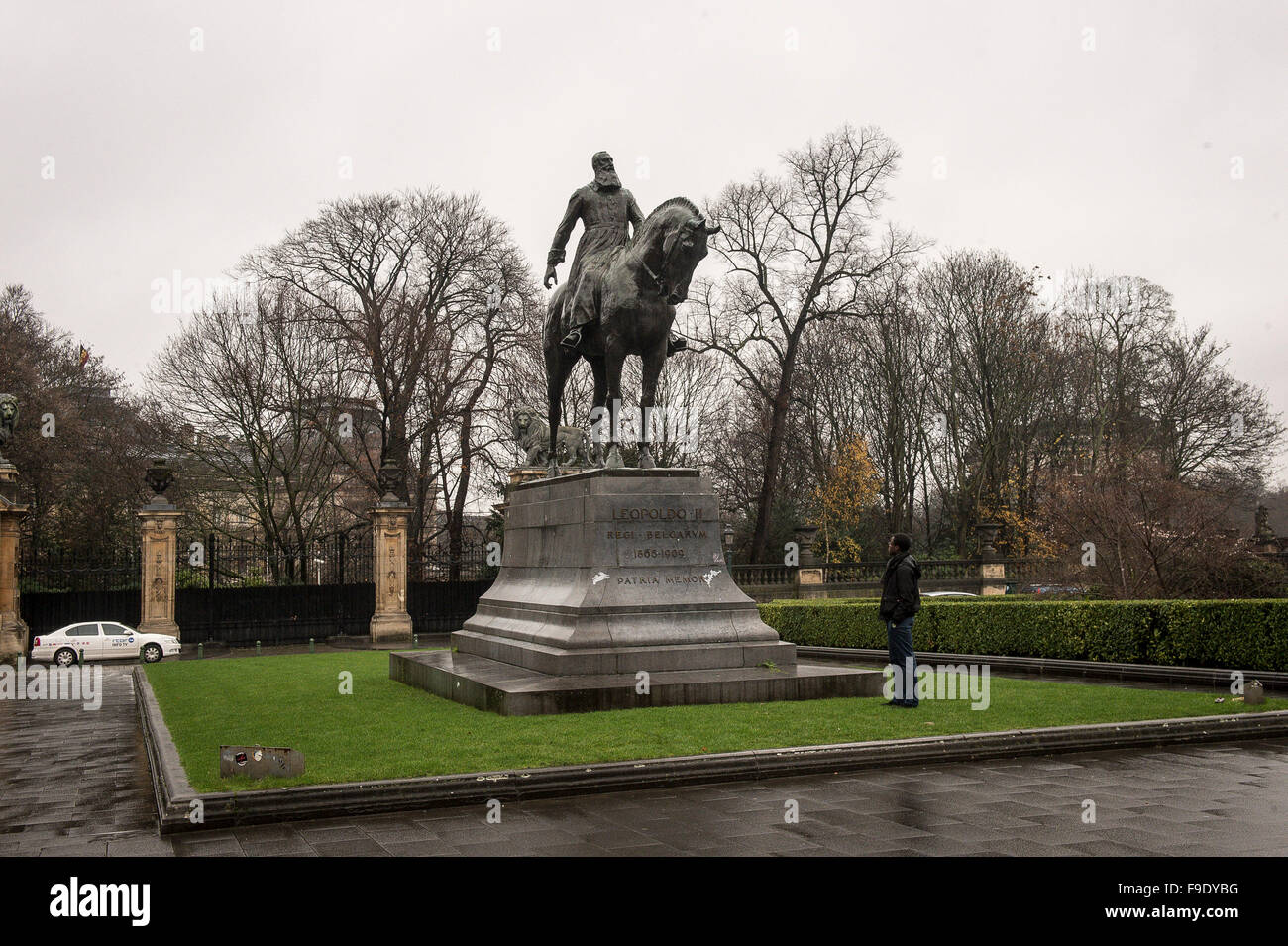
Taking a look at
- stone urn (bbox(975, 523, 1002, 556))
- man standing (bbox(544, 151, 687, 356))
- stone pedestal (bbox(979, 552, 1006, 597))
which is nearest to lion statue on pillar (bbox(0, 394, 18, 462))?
man standing (bbox(544, 151, 687, 356))

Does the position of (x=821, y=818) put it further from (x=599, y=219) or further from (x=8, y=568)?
(x=8, y=568)

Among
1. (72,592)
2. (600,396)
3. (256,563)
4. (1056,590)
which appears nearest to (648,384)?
(600,396)

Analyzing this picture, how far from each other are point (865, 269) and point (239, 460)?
73.8 feet

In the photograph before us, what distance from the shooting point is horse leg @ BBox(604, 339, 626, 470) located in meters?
12.8

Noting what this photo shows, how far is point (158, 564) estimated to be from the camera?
92.9ft

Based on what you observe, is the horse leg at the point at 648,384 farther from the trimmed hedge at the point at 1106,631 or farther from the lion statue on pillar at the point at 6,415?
the lion statue on pillar at the point at 6,415

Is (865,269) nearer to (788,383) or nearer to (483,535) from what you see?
(788,383)

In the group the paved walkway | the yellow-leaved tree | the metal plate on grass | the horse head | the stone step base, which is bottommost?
the paved walkway

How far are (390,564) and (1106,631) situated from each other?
66.4 ft

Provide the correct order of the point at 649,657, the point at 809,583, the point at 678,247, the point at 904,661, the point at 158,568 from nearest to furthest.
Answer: the point at 904,661
the point at 649,657
the point at 678,247
the point at 158,568
the point at 809,583

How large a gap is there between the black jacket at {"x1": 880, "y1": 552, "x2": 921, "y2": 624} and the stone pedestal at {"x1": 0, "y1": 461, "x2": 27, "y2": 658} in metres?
21.2

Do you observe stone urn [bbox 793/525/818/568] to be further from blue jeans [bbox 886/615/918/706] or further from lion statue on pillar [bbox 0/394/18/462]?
blue jeans [bbox 886/615/918/706]

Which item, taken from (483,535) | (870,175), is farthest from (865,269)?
(483,535)

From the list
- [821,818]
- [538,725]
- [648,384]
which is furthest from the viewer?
[648,384]
